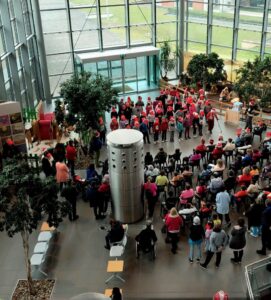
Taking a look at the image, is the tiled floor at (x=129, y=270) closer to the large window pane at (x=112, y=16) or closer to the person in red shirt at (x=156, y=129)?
the person in red shirt at (x=156, y=129)

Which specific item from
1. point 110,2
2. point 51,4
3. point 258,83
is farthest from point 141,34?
point 258,83

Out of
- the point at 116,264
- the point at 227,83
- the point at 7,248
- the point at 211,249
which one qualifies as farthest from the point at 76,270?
the point at 227,83

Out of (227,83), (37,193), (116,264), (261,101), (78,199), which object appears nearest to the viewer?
(37,193)

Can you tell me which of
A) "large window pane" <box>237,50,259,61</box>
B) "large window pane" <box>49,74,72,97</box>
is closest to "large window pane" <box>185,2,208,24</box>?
"large window pane" <box>237,50,259,61</box>

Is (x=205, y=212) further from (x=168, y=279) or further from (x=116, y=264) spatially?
(x=116, y=264)

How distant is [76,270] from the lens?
32.0 ft

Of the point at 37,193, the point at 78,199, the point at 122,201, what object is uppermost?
the point at 37,193

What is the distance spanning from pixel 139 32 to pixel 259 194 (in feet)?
52.2

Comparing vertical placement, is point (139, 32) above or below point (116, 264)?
above

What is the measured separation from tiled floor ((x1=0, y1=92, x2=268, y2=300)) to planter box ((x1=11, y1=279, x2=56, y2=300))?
136mm

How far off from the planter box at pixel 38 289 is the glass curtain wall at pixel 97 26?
15.6 metres

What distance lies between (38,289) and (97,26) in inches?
674

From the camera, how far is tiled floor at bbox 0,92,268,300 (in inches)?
356

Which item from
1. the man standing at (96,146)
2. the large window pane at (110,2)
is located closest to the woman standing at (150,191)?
the man standing at (96,146)
